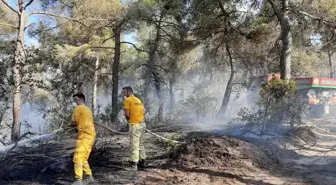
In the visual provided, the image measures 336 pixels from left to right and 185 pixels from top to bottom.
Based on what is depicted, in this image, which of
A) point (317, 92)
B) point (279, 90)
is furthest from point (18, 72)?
point (317, 92)

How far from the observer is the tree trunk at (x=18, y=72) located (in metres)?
10.7

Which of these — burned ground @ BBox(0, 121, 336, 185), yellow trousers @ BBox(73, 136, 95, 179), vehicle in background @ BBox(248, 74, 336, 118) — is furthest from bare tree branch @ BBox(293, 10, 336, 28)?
yellow trousers @ BBox(73, 136, 95, 179)

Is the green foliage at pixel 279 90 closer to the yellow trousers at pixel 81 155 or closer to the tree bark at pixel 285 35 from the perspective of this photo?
the tree bark at pixel 285 35

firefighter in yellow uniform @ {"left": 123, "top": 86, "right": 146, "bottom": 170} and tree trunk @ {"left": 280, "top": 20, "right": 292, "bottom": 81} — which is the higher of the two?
tree trunk @ {"left": 280, "top": 20, "right": 292, "bottom": 81}

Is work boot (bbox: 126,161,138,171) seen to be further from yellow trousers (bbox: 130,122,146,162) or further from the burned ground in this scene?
the burned ground

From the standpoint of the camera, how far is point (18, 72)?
10742 mm

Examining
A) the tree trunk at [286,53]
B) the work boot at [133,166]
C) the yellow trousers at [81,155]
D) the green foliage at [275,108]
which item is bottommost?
the work boot at [133,166]

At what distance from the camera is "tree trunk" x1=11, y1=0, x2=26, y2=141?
422 inches

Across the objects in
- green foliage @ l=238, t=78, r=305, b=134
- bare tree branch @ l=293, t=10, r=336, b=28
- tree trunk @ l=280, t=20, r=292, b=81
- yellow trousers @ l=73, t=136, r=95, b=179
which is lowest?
yellow trousers @ l=73, t=136, r=95, b=179

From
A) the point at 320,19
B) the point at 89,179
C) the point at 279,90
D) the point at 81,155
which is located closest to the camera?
the point at 81,155

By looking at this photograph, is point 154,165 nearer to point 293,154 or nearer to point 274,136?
Answer: point 293,154

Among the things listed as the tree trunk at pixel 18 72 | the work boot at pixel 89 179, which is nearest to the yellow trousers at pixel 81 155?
the work boot at pixel 89 179

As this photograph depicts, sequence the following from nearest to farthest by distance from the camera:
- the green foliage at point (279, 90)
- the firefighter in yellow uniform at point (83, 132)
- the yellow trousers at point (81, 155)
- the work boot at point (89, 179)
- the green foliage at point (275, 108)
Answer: the yellow trousers at point (81, 155) → the firefighter in yellow uniform at point (83, 132) → the work boot at point (89, 179) → the green foliage at point (275, 108) → the green foliage at point (279, 90)

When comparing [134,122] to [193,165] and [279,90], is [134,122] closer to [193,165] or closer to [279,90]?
[193,165]
